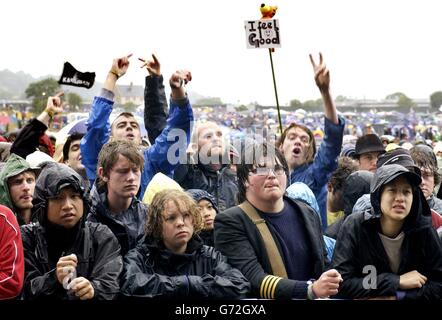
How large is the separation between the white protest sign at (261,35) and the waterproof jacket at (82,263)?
2.30 meters

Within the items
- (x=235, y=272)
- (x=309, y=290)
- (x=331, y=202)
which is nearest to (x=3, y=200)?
(x=235, y=272)

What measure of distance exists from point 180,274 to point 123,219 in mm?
651

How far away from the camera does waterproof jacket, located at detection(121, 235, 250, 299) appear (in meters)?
3.54

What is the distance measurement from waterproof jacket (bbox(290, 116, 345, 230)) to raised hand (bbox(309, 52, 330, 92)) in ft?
0.94

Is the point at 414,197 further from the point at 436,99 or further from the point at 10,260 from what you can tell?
the point at 436,99

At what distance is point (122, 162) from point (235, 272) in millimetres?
1023

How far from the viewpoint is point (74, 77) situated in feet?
17.4

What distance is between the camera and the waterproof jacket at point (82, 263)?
11.3ft

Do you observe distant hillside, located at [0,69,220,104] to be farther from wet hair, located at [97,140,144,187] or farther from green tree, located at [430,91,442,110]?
green tree, located at [430,91,442,110]

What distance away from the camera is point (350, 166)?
19.1ft

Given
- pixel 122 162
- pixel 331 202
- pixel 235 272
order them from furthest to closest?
pixel 331 202 → pixel 122 162 → pixel 235 272

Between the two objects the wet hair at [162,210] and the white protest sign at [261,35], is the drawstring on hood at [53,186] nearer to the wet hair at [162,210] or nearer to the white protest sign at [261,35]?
the wet hair at [162,210]

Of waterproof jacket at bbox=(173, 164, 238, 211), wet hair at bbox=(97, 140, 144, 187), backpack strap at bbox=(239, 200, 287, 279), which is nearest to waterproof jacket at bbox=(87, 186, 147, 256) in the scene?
wet hair at bbox=(97, 140, 144, 187)
